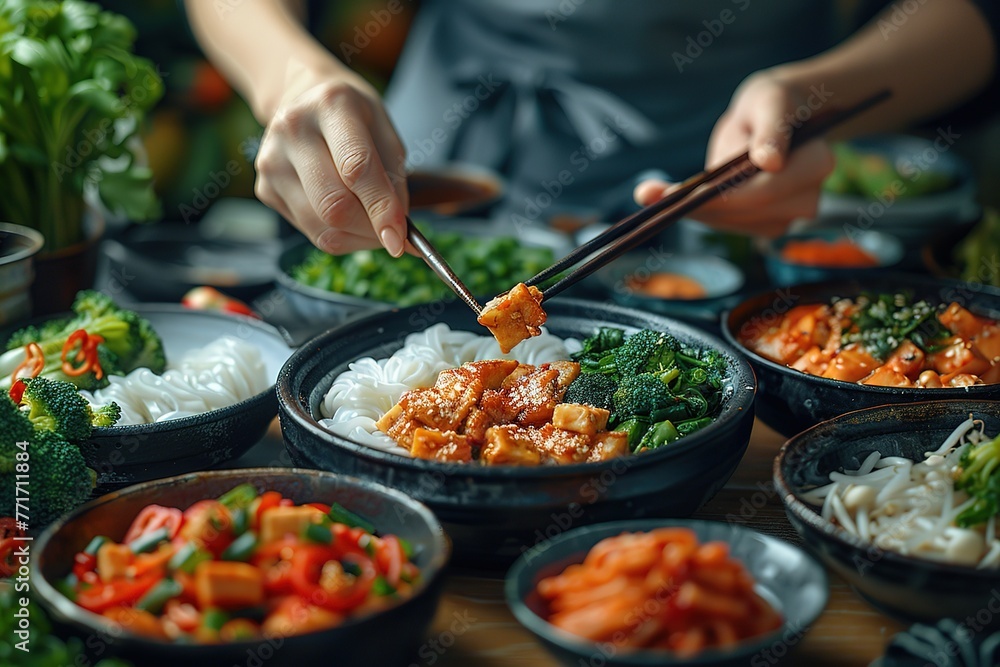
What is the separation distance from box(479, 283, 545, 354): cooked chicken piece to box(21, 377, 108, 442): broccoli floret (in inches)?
40.9

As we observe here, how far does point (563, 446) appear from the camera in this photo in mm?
2252

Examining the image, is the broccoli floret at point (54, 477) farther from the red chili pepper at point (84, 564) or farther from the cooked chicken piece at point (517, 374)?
the cooked chicken piece at point (517, 374)

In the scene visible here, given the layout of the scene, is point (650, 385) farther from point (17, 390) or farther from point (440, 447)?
point (17, 390)

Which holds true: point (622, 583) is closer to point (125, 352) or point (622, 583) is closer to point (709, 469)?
point (709, 469)

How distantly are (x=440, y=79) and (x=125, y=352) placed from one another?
2.59m

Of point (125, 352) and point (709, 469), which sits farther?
point (125, 352)

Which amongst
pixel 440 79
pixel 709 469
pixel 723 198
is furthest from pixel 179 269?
pixel 709 469

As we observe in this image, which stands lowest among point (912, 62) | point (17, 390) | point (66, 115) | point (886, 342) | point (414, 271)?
point (414, 271)

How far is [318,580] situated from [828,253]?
3.26m

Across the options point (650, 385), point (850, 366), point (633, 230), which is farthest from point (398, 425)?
point (850, 366)

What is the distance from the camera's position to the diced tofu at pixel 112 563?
1765mm

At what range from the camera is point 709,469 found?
2.14 metres

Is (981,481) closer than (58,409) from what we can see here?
Yes

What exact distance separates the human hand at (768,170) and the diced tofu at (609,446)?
126 cm
